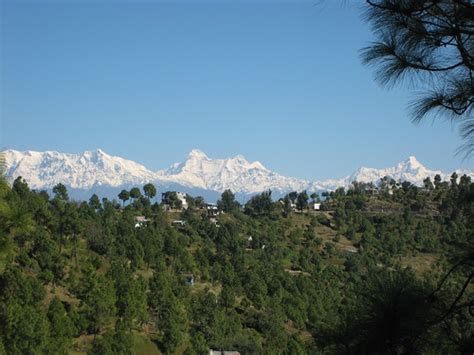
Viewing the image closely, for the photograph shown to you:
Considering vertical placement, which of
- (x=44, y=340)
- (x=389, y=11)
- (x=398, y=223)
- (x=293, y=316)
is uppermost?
(x=398, y=223)

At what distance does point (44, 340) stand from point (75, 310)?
5505 millimetres

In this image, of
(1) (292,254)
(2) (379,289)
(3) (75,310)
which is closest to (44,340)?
Answer: (3) (75,310)

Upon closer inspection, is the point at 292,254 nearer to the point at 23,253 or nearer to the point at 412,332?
the point at 23,253

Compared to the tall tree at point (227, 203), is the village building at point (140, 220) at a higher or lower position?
lower

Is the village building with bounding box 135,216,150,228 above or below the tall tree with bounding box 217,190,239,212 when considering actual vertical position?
below

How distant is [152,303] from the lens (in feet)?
109

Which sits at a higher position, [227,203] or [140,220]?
[227,203]

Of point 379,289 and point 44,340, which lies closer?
point 379,289

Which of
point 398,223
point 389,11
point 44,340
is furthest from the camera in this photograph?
point 398,223

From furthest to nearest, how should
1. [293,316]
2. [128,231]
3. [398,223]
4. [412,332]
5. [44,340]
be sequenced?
[398,223] < [128,231] < [293,316] < [44,340] < [412,332]

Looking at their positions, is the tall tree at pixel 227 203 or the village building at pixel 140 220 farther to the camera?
the tall tree at pixel 227 203

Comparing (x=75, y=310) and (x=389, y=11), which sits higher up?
(x=389, y=11)

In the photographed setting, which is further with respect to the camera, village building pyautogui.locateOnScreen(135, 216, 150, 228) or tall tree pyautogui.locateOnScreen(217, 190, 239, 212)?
tall tree pyautogui.locateOnScreen(217, 190, 239, 212)

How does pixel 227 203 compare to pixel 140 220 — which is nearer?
pixel 140 220
